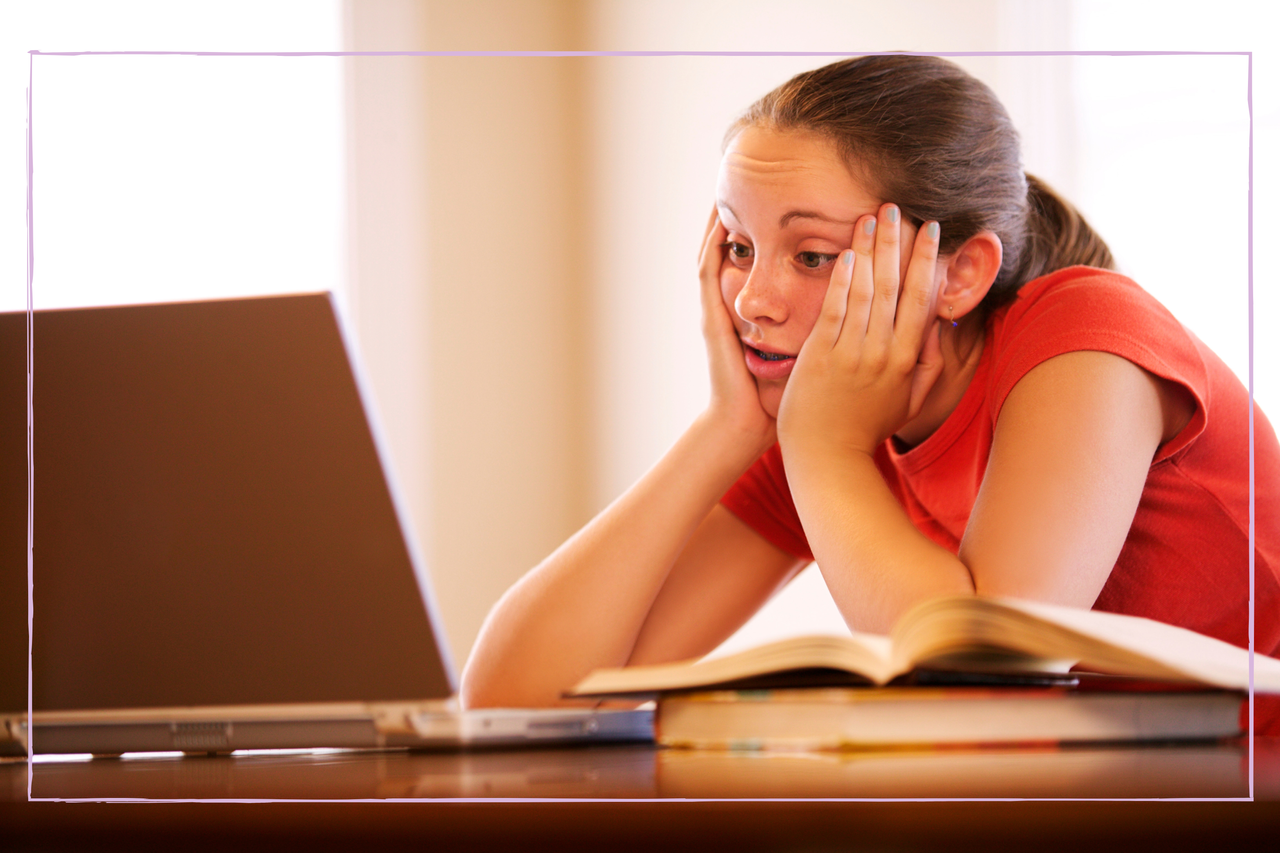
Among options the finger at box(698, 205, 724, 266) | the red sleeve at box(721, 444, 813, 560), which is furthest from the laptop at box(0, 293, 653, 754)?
the red sleeve at box(721, 444, 813, 560)

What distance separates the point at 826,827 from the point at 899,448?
0.59 m

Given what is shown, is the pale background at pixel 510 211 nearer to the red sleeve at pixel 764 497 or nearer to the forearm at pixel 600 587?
the forearm at pixel 600 587

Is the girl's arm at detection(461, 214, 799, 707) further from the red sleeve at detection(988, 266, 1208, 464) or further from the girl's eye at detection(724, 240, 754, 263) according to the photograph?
the red sleeve at detection(988, 266, 1208, 464)

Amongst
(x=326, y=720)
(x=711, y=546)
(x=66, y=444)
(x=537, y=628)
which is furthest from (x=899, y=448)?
(x=66, y=444)

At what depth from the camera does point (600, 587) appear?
2.88 ft

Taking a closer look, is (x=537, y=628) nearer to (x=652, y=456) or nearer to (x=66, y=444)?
(x=652, y=456)

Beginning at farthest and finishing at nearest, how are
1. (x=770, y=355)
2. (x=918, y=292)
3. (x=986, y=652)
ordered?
(x=770, y=355)
(x=918, y=292)
(x=986, y=652)

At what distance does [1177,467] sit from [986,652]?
35 centimetres

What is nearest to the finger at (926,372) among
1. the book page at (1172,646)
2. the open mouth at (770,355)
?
the open mouth at (770,355)

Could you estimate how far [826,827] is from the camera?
1.25 feet

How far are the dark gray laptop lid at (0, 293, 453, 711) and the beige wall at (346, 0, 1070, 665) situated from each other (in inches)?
2.9

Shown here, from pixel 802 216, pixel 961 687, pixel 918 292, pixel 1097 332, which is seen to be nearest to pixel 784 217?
pixel 802 216

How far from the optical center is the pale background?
0.72m

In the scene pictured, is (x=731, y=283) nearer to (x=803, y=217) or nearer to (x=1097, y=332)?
(x=803, y=217)
